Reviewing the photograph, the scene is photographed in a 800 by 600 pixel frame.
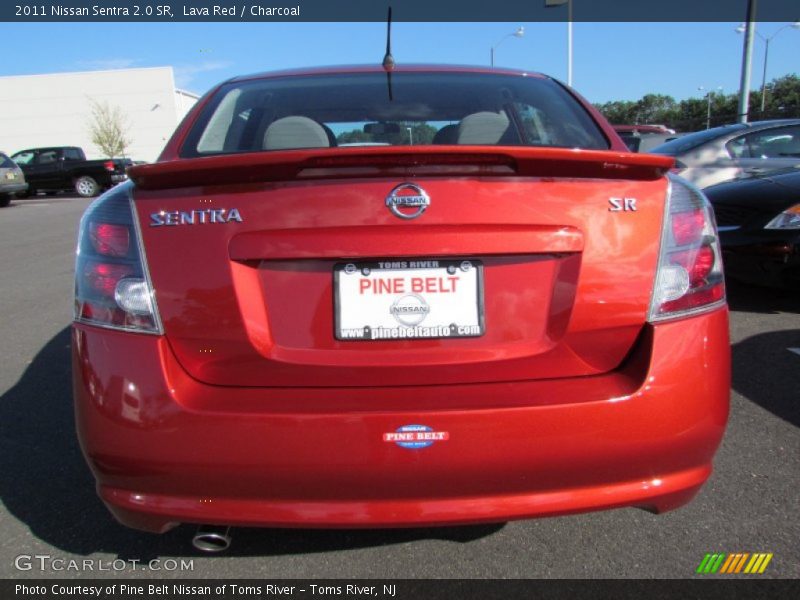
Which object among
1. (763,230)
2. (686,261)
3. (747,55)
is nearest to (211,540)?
(686,261)

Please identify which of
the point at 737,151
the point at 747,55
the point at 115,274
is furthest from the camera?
the point at 747,55

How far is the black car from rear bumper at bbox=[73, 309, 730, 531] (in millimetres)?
3454

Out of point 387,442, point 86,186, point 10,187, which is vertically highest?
point 387,442

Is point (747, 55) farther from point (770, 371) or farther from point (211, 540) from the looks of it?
point (211, 540)

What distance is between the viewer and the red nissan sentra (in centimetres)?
163

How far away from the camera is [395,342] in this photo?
172 cm

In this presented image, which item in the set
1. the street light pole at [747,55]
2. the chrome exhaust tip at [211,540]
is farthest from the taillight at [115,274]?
the street light pole at [747,55]

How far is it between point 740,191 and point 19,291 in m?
6.65

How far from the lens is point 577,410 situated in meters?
1.64

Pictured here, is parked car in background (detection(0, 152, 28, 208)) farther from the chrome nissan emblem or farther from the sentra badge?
the chrome nissan emblem

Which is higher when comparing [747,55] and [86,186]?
[747,55]

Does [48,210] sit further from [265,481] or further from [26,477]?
[265,481]

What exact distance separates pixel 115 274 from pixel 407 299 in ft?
2.61

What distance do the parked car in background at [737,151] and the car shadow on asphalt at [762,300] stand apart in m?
2.09
